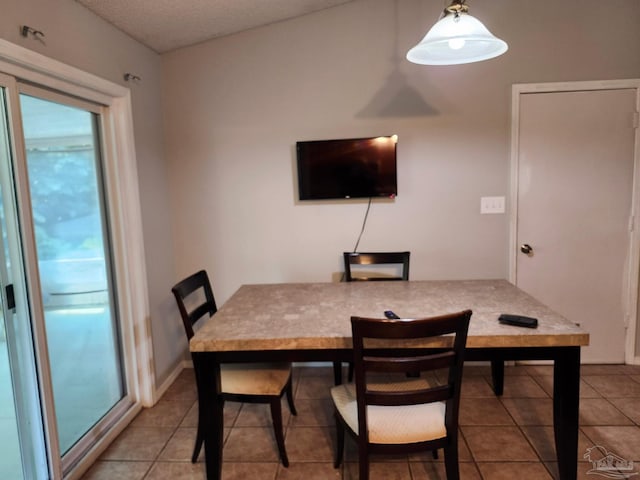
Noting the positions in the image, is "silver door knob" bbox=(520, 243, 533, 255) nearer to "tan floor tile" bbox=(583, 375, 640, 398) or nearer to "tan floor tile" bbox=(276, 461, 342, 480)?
"tan floor tile" bbox=(583, 375, 640, 398)

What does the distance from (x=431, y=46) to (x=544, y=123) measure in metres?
1.47

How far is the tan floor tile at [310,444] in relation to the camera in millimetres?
A: 2156

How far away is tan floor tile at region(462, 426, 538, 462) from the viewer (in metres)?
2.11

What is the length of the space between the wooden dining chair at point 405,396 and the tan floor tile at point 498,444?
54cm

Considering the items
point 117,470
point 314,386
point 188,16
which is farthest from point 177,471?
point 188,16

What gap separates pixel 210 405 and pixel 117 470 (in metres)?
0.76

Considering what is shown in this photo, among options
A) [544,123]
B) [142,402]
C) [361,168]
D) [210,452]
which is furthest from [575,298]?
[142,402]

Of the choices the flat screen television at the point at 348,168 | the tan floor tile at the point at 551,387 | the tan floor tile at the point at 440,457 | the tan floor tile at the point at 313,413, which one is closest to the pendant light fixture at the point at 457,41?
the flat screen television at the point at 348,168

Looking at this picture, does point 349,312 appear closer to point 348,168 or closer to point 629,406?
point 348,168

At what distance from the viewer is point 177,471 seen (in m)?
2.09

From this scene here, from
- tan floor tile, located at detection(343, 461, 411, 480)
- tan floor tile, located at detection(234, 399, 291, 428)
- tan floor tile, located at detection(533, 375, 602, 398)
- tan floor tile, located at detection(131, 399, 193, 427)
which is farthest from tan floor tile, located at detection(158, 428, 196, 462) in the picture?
tan floor tile, located at detection(533, 375, 602, 398)

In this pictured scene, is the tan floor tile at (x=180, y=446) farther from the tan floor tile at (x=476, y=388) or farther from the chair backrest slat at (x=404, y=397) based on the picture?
Result: the tan floor tile at (x=476, y=388)

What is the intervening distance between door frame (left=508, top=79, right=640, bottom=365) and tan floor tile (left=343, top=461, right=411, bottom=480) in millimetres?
1626

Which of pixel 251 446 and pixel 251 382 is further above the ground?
pixel 251 382
